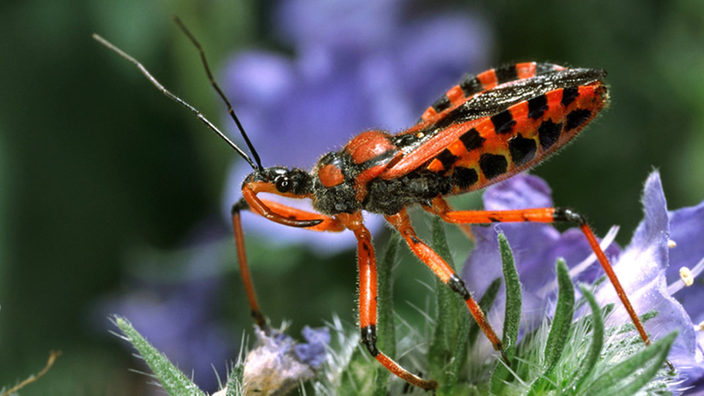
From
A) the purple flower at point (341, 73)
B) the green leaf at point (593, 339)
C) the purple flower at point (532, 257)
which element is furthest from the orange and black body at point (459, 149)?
the purple flower at point (341, 73)

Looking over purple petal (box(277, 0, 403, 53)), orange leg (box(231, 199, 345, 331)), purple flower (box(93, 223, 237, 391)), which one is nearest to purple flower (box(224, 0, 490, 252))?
purple petal (box(277, 0, 403, 53))

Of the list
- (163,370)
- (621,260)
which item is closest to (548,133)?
(621,260)

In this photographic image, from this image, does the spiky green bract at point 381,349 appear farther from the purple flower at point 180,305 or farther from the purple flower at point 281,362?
the purple flower at point 180,305

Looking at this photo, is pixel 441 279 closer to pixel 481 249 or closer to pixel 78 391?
pixel 481 249

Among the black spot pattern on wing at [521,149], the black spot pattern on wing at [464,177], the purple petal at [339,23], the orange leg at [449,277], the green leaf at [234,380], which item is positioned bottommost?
the green leaf at [234,380]

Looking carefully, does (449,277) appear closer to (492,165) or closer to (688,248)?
(492,165)

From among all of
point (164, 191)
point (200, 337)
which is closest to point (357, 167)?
point (200, 337)
